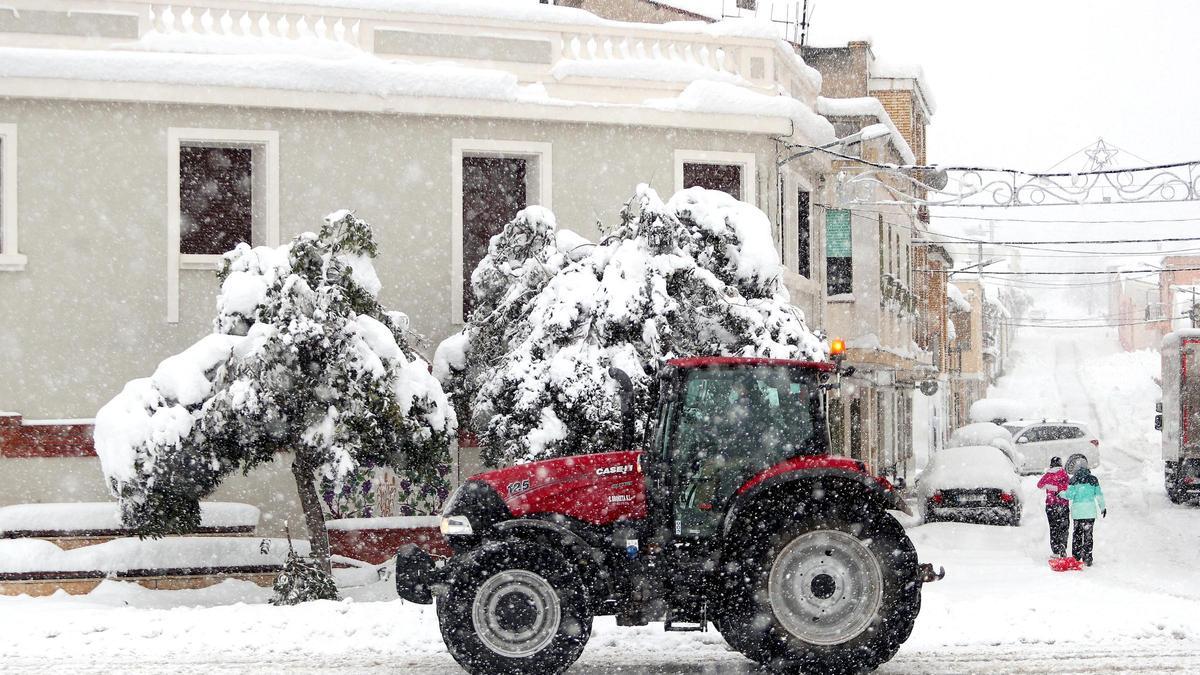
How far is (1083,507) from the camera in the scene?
17.9 metres

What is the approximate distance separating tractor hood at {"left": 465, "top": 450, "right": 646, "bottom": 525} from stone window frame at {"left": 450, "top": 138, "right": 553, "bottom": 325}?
951 centimetres

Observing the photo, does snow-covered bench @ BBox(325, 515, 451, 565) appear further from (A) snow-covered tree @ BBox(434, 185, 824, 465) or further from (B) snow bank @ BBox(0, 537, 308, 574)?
(A) snow-covered tree @ BBox(434, 185, 824, 465)

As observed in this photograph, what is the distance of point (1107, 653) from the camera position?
9391 mm

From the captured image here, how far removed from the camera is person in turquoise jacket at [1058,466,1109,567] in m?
17.9

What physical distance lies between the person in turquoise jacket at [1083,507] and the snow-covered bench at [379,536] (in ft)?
27.9

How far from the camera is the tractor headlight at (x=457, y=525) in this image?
28.3 ft

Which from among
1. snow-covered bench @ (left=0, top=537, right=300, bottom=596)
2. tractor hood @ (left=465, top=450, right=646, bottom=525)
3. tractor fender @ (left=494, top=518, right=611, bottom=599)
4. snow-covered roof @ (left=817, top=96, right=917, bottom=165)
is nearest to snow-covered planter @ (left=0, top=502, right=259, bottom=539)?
snow-covered bench @ (left=0, top=537, right=300, bottom=596)

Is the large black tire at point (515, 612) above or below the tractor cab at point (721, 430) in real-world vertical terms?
below

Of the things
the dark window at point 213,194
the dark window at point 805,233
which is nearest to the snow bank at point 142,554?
the dark window at point 213,194

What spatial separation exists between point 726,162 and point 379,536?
7527 mm

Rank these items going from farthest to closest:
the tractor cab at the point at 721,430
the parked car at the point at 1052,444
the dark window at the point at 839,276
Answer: the parked car at the point at 1052,444, the dark window at the point at 839,276, the tractor cab at the point at 721,430

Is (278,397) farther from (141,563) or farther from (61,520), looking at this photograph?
(61,520)

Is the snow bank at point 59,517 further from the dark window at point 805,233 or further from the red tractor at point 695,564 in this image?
the dark window at point 805,233

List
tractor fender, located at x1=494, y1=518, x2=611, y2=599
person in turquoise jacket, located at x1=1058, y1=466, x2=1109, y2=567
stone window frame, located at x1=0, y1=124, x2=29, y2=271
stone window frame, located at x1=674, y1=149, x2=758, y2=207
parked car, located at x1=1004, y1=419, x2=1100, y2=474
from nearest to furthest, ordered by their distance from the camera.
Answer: tractor fender, located at x1=494, y1=518, x2=611, y2=599 < stone window frame, located at x1=0, y1=124, x2=29, y2=271 < person in turquoise jacket, located at x1=1058, y1=466, x2=1109, y2=567 < stone window frame, located at x1=674, y1=149, x2=758, y2=207 < parked car, located at x1=1004, y1=419, x2=1100, y2=474
